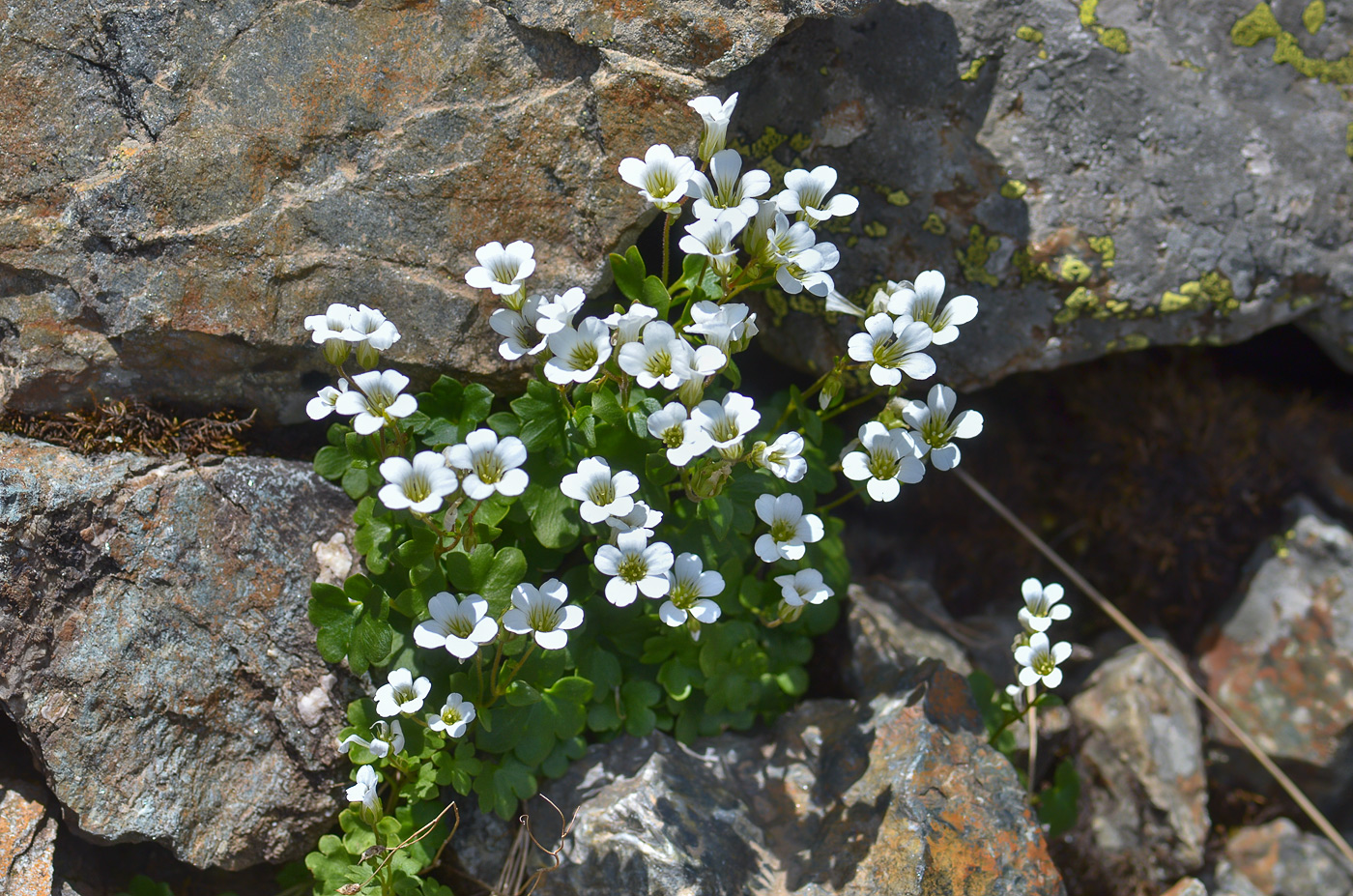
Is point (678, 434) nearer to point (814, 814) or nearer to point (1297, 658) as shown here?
point (814, 814)

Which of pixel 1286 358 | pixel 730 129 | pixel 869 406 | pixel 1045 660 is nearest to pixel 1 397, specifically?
pixel 730 129

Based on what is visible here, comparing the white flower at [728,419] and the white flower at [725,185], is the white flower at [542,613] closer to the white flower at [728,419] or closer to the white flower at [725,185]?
the white flower at [728,419]

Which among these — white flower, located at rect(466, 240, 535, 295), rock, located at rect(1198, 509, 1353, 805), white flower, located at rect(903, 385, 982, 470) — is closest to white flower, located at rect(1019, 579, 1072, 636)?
white flower, located at rect(903, 385, 982, 470)

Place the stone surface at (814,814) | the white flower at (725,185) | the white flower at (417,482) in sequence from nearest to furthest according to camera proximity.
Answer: the white flower at (417,482)
the white flower at (725,185)
the stone surface at (814,814)

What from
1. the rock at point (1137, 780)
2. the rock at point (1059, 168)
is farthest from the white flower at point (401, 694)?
the rock at point (1137, 780)

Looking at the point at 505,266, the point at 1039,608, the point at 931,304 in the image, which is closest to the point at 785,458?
the point at 931,304
